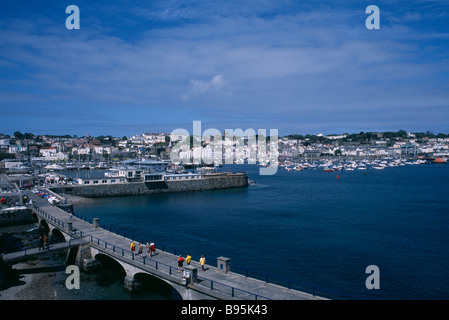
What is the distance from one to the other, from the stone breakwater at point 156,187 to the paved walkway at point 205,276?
29.1 m

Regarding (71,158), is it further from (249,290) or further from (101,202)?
(249,290)

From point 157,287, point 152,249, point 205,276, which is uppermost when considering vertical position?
point 152,249

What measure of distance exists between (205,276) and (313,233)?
1726cm

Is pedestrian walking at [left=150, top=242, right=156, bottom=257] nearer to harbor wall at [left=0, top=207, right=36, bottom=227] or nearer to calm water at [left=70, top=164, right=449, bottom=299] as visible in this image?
calm water at [left=70, top=164, right=449, bottom=299]

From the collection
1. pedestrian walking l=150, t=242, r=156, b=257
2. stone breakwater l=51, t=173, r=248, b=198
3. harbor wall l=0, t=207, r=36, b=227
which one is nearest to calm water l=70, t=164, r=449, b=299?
stone breakwater l=51, t=173, r=248, b=198

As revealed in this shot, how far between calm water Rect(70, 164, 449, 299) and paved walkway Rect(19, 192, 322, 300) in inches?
87.5

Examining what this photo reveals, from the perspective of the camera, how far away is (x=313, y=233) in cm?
3011

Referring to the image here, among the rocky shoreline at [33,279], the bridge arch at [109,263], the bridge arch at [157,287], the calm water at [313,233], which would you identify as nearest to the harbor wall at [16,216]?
the calm water at [313,233]

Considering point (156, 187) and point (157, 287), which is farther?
point (156, 187)

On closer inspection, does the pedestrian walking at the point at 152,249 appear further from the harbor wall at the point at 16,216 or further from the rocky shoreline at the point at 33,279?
the harbor wall at the point at 16,216

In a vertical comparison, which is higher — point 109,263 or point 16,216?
point 16,216

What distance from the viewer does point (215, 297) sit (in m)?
13.1

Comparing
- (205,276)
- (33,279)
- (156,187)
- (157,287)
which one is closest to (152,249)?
(157,287)

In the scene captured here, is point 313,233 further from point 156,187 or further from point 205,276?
point 156,187
